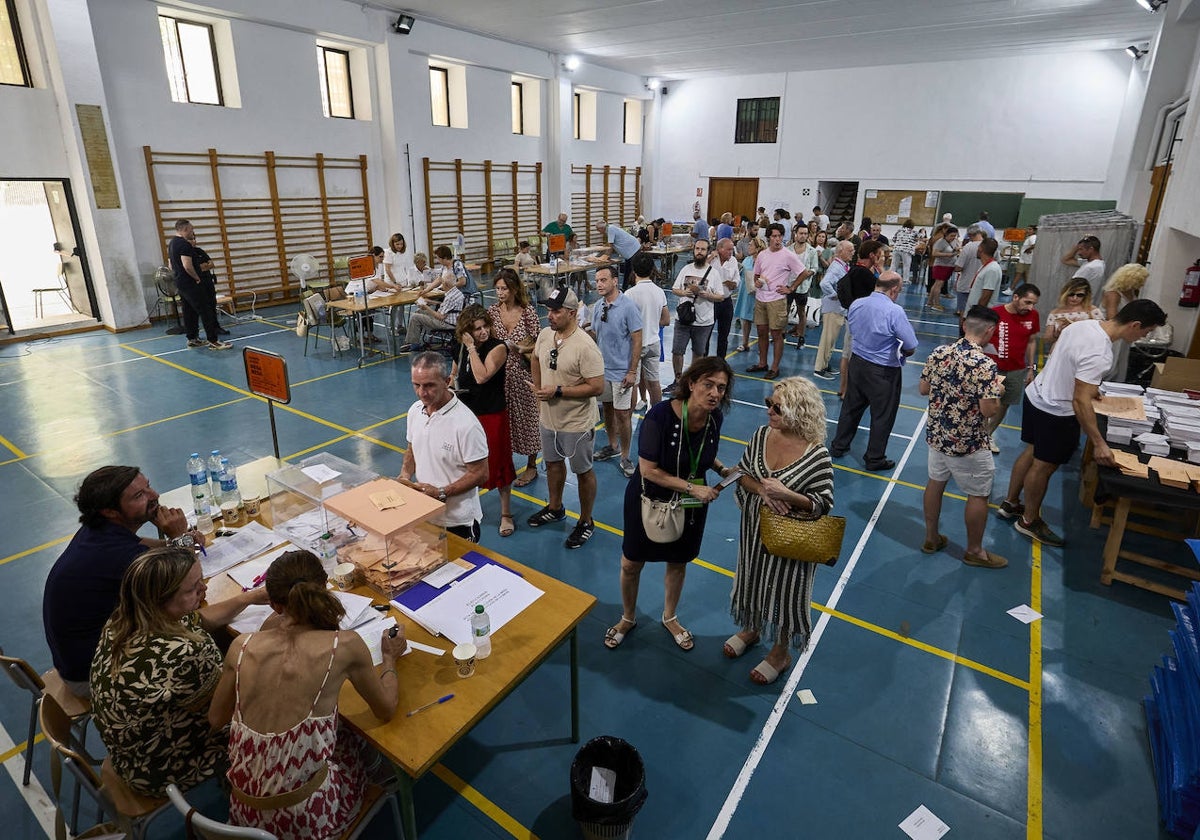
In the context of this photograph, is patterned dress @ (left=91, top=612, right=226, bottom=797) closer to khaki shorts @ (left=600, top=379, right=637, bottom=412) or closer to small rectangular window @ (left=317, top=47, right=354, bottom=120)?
khaki shorts @ (left=600, top=379, right=637, bottom=412)

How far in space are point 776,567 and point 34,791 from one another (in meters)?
3.55

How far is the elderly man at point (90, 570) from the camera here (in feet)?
8.07

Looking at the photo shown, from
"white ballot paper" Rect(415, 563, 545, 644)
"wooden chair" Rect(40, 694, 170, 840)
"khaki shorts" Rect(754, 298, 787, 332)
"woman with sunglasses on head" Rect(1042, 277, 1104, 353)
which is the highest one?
"woman with sunglasses on head" Rect(1042, 277, 1104, 353)

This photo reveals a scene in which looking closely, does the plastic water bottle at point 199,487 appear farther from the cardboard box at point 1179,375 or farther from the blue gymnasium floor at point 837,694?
the cardboard box at point 1179,375

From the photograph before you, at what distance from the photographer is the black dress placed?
3.14m

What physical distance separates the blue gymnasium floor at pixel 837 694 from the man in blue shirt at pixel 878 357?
507 mm

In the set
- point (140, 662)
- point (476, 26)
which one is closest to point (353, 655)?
point (140, 662)

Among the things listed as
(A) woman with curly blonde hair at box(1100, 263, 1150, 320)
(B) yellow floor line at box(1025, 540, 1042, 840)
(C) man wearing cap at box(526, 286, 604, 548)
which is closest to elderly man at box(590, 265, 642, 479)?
(C) man wearing cap at box(526, 286, 604, 548)

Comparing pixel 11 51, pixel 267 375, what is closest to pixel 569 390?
pixel 267 375

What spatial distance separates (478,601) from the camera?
9.04 ft

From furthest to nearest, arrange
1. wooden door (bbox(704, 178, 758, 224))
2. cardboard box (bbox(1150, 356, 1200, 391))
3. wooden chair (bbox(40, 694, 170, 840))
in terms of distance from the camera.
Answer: wooden door (bbox(704, 178, 758, 224)) < cardboard box (bbox(1150, 356, 1200, 391)) < wooden chair (bbox(40, 694, 170, 840))

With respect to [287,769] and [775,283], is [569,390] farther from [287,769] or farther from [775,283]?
[775,283]

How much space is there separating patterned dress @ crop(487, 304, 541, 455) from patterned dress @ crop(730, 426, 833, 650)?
203 cm

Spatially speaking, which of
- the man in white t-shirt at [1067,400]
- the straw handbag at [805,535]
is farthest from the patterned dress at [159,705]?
the man in white t-shirt at [1067,400]
